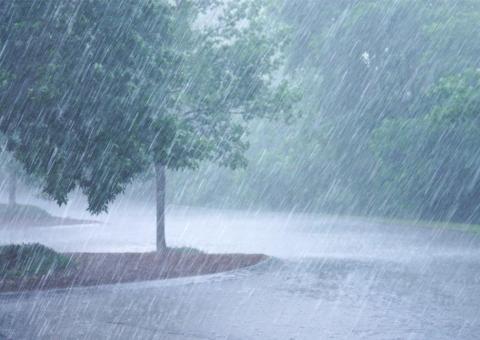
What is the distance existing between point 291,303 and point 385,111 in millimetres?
28945

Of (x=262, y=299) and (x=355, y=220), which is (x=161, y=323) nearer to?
(x=262, y=299)

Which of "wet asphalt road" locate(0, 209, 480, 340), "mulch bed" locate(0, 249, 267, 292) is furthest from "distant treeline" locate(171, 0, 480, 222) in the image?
"mulch bed" locate(0, 249, 267, 292)

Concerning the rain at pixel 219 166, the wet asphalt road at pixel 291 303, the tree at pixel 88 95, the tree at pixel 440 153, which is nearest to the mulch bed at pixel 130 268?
the rain at pixel 219 166

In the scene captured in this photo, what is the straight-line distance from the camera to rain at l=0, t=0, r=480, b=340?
11266mm

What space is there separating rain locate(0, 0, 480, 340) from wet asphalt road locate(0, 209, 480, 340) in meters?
0.06

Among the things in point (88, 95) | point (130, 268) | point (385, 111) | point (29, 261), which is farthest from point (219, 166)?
point (385, 111)

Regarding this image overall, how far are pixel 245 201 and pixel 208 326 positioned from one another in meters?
48.7

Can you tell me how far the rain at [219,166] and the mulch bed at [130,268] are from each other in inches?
2.9

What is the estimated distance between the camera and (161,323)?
10133mm

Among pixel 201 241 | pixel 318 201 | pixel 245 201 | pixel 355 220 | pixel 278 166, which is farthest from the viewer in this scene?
pixel 245 201

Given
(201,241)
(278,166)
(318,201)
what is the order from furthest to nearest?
(278,166) → (318,201) → (201,241)

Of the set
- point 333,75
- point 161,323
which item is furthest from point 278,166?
point 161,323

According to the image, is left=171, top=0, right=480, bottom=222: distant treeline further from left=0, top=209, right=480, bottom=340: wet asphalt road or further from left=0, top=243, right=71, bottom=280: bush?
left=0, top=243, right=71, bottom=280: bush

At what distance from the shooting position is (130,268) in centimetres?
1616
